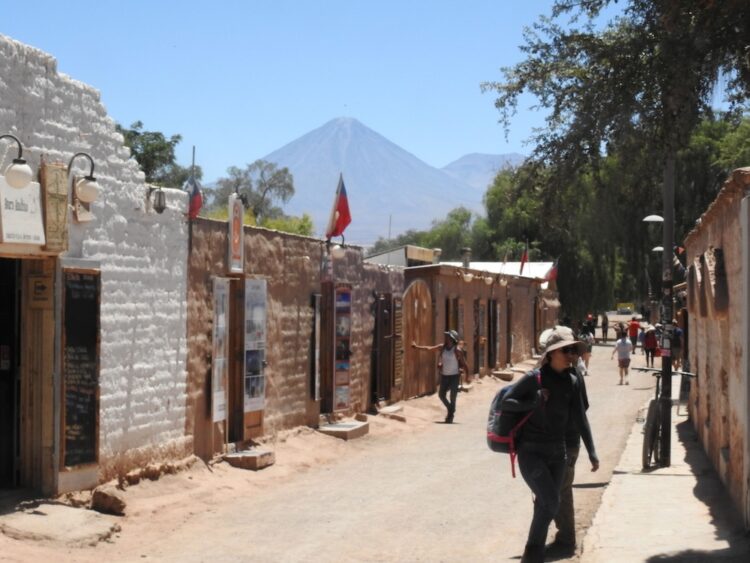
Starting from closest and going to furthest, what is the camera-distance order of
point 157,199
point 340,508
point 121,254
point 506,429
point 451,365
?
point 506,429
point 340,508
point 121,254
point 157,199
point 451,365

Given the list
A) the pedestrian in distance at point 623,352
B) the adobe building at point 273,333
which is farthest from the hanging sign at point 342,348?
the pedestrian in distance at point 623,352

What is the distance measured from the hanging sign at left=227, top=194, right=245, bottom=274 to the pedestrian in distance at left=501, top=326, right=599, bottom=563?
22.8ft

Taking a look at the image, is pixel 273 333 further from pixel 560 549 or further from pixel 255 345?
pixel 560 549

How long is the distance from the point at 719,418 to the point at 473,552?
3.83 meters

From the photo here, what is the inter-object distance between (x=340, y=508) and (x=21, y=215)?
4.40 meters

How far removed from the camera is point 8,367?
1070 cm

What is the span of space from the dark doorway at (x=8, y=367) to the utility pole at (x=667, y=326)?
738 centimetres

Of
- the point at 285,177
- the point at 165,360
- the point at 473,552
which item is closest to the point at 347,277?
the point at 165,360

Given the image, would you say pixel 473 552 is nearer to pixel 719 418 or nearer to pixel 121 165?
pixel 719 418

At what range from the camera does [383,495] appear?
12.3m

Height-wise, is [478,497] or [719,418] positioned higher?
[719,418]

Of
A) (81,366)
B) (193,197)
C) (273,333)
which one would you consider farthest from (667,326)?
(81,366)

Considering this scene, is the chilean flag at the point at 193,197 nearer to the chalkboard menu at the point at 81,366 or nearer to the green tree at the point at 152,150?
the chalkboard menu at the point at 81,366

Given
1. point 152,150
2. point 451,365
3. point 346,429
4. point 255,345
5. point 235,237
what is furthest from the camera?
point 152,150
